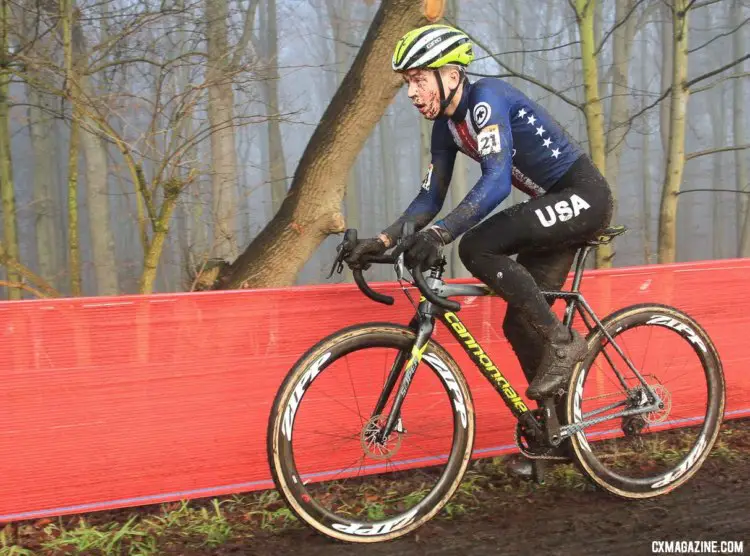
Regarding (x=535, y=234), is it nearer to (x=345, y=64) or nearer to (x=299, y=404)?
(x=299, y=404)

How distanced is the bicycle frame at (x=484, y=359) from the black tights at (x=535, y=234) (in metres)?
0.17

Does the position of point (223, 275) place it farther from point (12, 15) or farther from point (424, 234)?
point (12, 15)

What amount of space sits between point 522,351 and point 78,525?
2404 mm

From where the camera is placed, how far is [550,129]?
314 cm

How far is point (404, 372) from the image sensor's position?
2.97 metres

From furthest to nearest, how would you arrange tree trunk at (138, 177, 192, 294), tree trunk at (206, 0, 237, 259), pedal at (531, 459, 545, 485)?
tree trunk at (206, 0, 237, 259) → tree trunk at (138, 177, 192, 294) → pedal at (531, 459, 545, 485)

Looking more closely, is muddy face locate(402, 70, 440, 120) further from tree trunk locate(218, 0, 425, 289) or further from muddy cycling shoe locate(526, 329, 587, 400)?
tree trunk locate(218, 0, 425, 289)

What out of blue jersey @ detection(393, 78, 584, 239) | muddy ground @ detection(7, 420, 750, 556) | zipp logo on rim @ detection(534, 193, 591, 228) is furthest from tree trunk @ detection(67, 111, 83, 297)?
zipp logo on rim @ detection(534, 193, 591, 228)

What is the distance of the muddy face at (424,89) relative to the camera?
2979 millimetres

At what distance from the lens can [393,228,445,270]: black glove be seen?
267 centimetres

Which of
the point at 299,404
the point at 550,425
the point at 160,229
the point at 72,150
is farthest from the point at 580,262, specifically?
the point at 72,150

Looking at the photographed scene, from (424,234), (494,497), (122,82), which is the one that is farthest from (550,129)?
(122,82)

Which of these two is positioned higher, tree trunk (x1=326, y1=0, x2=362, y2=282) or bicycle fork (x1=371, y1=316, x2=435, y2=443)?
tree trunk (x1=326, y1=0, x2=362, y2=282)

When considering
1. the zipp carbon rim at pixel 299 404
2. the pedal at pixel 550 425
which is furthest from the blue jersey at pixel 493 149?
the pedal at pixel 550 425
